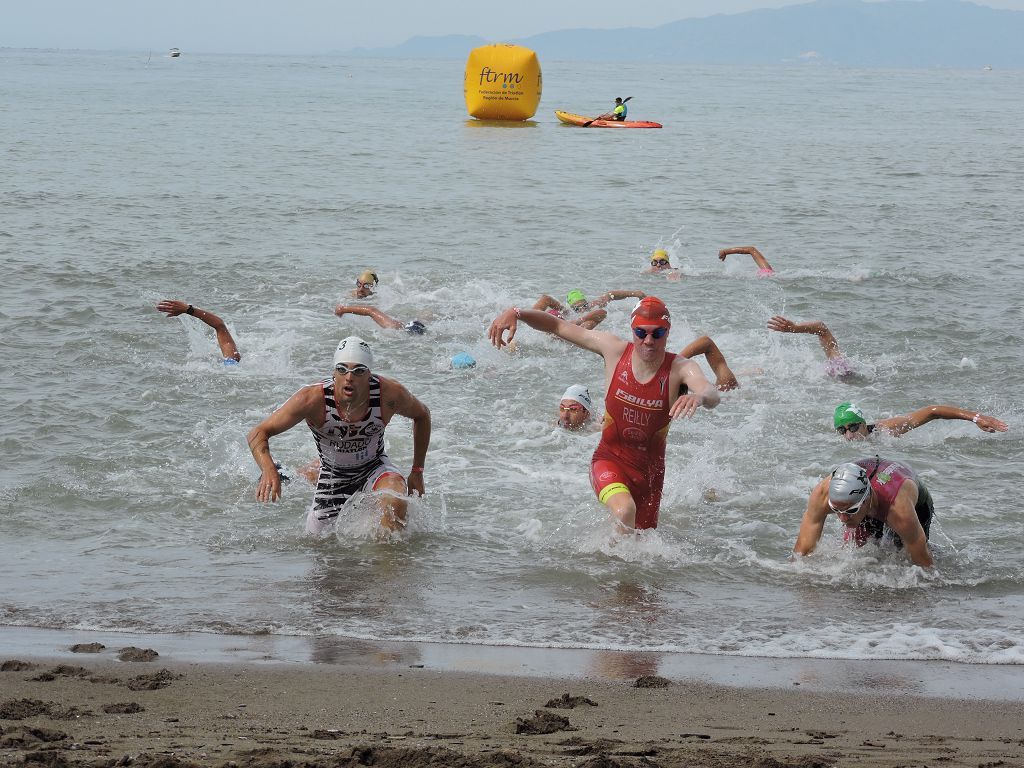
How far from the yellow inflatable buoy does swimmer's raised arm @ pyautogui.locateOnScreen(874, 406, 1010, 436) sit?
34905mm

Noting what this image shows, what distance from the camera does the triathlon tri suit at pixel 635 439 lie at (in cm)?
823

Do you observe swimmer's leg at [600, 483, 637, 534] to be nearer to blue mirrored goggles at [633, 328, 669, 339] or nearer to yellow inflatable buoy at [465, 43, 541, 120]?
blue mirrored goggles at [633, 328, 669, 339]

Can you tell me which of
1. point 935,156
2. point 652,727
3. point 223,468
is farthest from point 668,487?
point 935,156

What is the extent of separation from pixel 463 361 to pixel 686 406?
24.0 feet

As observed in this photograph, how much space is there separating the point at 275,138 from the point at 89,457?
36.5 metres

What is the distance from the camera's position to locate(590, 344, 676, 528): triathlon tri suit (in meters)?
8.23

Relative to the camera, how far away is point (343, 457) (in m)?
8.66

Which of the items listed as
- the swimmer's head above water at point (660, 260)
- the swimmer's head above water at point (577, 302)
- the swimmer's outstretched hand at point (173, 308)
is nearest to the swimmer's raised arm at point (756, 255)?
the swimmer's head above water at point (660, 260)

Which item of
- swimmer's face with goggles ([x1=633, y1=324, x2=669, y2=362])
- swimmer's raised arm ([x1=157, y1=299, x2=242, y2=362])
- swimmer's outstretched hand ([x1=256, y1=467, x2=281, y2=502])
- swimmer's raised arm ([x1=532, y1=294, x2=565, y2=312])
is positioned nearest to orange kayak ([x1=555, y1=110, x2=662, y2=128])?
swimmer's raised arm ([x1=532, y1=294, x2=565, y2=312])

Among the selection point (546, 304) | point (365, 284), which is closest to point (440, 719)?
point (546, 304)

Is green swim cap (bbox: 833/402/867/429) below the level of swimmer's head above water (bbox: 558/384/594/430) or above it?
above

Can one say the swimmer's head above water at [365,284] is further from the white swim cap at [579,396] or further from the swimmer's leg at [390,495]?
the swimmer's leg at [390,495]

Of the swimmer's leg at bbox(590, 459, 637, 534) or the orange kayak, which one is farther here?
the orange kayak

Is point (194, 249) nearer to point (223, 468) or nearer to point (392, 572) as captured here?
point (223, 468)
